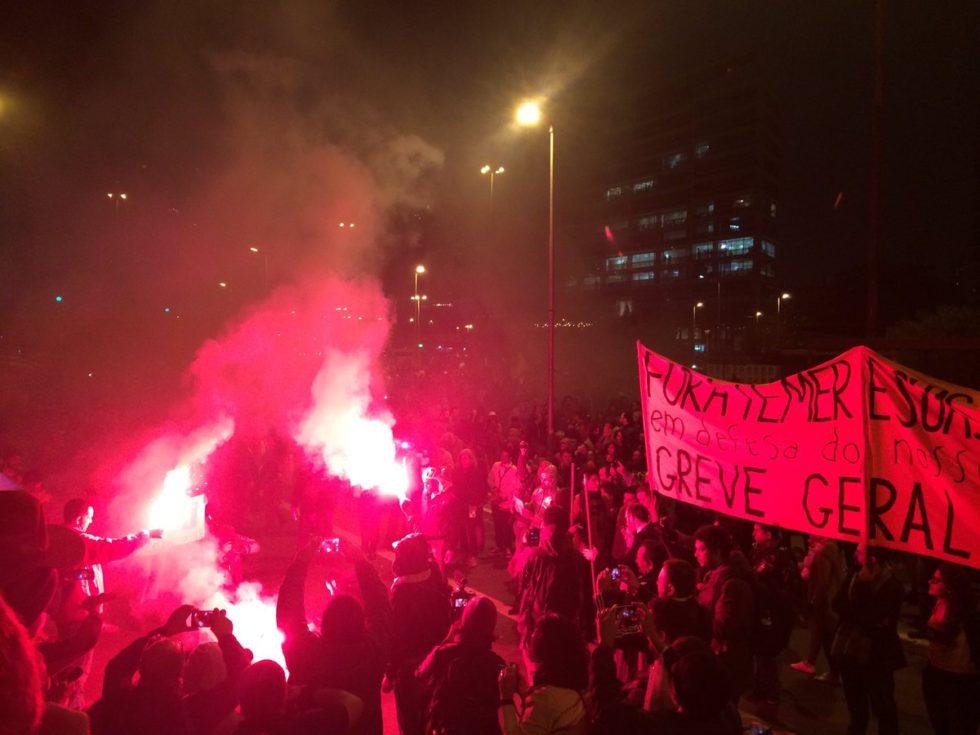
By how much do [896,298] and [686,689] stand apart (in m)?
56.7

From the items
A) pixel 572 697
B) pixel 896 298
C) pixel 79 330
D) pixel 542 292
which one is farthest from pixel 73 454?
pixel 896 298

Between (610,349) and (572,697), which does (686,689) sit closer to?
(572,697)

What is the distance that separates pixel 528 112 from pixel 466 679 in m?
10.0

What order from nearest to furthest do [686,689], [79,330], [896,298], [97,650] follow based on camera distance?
[686,689]
[97,650]
[79,330]
[896,298]

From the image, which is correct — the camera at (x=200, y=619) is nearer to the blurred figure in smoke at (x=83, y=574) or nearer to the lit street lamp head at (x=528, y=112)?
the blurred figure in smoke at (x=83, y=574)

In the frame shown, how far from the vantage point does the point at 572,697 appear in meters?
2.56

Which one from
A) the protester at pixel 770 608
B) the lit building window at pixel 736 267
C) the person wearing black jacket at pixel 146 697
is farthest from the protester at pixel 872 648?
the lit building window at pixel 736 267

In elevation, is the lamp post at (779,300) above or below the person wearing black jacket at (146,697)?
above

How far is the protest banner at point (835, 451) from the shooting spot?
357cm

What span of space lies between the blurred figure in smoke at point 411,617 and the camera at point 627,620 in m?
1.07

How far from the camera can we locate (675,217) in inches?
2530

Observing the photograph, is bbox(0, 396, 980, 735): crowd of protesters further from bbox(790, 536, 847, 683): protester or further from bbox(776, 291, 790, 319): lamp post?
bbox(776, 291, 790, 319): lamp post

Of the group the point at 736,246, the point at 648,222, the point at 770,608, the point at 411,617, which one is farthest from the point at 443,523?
the point at 648,222

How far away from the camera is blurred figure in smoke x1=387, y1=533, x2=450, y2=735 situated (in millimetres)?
3514
